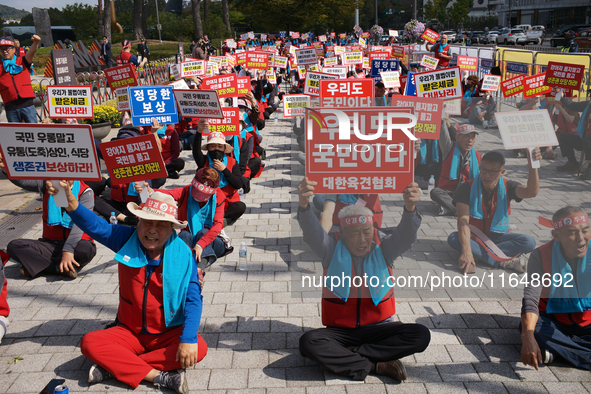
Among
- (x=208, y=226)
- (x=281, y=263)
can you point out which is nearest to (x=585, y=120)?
(x=281, y=263)

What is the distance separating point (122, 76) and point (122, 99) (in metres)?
0.51

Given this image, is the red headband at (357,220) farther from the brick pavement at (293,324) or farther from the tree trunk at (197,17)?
the tree trunk at (197,17)

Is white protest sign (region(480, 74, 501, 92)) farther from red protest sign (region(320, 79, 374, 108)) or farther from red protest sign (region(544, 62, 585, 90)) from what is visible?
red protest sign (region(320, 79, 374, 108))

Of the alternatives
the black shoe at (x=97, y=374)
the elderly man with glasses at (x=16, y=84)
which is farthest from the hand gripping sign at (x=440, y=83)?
the elderly man with glasses at (x=16, y=84)

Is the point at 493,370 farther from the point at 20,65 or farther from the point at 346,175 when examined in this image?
the point at 20,65

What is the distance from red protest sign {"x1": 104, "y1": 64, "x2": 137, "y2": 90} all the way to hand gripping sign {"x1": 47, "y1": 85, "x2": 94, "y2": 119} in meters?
1.25

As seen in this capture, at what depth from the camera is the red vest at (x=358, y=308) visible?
3.97m

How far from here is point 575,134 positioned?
6582mm

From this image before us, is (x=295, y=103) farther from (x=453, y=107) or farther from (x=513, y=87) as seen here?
(x=513, y=87)

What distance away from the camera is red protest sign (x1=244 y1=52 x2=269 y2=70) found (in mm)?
14414

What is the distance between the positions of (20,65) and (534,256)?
9044mm

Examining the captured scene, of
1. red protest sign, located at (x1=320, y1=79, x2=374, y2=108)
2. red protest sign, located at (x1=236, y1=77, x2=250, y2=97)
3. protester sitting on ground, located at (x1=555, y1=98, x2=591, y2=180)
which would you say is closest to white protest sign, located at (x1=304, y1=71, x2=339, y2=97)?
red protest sign, located at (x1=236, y1=77, x2=250, y2=97)

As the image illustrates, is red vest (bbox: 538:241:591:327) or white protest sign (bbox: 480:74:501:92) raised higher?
white protest sign (bbox: 480:74:501:92)

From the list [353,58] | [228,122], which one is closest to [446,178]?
[228,122]
